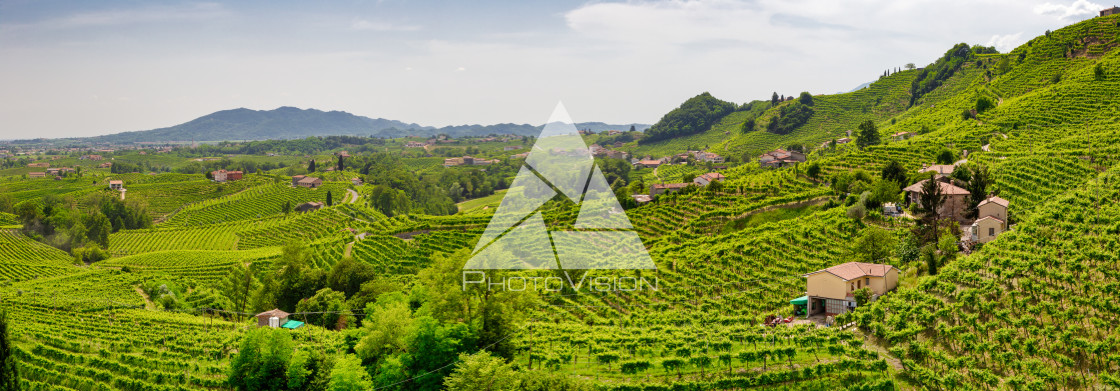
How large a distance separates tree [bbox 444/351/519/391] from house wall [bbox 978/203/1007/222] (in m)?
20.9

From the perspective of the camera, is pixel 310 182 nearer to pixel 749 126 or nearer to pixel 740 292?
pixel 749 126

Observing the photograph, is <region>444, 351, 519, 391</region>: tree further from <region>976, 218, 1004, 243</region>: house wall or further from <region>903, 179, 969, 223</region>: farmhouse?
<region>903, 179, 969, 223</region>: farmhouse

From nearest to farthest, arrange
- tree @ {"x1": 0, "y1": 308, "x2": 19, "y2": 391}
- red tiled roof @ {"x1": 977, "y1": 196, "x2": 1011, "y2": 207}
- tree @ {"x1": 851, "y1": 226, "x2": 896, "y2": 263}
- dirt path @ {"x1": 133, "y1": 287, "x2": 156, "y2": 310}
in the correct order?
tree @ {"x1": 0, "y1": 308, "x2": 19, "y2": 391} < tree @ {"x1": 851, "y1": 226, "x2": 896, "y2": 263} < red tiled roof @ {"x1": 977, "y1": 196, "x2": 1011, "y2": 207} < dirt path @ {"x1": 133, "y1": 287, "x2": 156, "y2": 310}

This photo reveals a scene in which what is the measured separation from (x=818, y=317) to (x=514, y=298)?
10.6 metres

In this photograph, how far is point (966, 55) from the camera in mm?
90250

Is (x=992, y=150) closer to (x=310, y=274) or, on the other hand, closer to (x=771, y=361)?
(x=771, y=361)

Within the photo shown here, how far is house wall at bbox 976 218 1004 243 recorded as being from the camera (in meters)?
26.0

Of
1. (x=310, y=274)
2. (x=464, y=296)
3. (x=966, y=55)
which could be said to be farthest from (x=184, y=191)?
(x=966, y=55)

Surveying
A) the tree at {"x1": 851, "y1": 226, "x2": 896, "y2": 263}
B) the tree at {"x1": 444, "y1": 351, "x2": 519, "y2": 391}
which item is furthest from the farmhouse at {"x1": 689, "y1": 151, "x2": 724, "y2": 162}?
the tree at {"x1": 444, "y1": 351, "x2": 519, "y2": 391}

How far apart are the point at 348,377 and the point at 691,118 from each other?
11992 centimetres

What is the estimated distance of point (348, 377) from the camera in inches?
829

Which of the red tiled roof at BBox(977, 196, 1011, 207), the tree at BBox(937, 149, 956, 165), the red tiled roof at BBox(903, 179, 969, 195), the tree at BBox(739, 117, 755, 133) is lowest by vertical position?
the red tiled roof at BBox(977, 196, 1011, 207)

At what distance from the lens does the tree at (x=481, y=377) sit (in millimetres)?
19359

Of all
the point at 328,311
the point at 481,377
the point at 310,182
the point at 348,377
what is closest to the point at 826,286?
the point at 481,377
